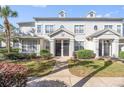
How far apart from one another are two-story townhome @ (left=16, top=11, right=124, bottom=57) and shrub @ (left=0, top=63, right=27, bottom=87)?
71.0ft

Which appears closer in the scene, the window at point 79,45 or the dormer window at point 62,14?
the window at point 79,45

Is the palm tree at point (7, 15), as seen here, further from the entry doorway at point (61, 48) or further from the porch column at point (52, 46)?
the entry doorway at point (61, 48)

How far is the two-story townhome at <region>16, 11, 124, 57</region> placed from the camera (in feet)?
98.6

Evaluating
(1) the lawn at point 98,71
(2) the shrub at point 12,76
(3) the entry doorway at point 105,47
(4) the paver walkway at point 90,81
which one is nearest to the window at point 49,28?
(3) the entry doorway at point 105,47

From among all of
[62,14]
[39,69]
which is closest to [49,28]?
[62,14]

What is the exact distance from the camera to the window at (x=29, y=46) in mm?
30858

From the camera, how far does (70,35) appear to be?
31.0m

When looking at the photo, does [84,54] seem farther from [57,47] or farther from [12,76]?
[12,76]
